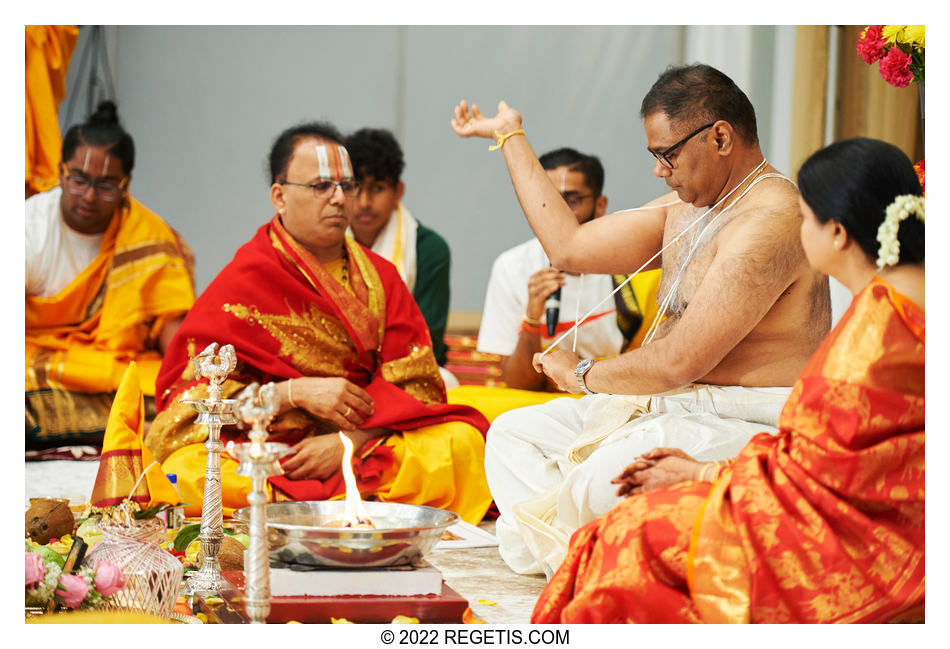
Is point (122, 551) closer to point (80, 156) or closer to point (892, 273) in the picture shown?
point (892, 273)

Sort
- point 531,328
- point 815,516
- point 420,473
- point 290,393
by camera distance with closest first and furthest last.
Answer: point 815,516, point 290,393, point 420,473, point 531,328

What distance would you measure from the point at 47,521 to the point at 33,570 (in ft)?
2.73

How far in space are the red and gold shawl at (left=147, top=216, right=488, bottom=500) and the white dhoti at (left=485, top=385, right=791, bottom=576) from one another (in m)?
0.80

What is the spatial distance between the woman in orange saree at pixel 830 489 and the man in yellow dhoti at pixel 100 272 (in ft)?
13.2

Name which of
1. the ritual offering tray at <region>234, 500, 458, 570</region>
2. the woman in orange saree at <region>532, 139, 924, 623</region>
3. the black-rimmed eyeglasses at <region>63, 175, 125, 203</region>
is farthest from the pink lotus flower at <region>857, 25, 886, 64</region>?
the black-rimmed eyeglasses at <region>63, 175, 125, 203</region>

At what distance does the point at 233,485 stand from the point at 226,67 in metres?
4.32

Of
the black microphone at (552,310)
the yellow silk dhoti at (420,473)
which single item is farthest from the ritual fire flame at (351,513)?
the black microphone at (552,310)

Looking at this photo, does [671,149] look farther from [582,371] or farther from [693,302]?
[582,371]

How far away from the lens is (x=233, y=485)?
12.0 feet

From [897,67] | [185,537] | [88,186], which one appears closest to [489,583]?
[185,537]

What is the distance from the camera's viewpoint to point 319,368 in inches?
152

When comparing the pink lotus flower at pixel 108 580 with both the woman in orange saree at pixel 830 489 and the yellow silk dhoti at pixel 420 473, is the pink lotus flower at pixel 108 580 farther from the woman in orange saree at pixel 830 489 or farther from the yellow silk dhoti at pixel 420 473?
the yellow silk dhoti at pixel 420 473

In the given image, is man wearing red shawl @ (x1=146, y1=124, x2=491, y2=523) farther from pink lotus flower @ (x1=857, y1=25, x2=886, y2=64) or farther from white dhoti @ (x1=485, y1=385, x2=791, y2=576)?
pink lotus flower @ (x1=857, y1=25, x2=886, y2=64)
